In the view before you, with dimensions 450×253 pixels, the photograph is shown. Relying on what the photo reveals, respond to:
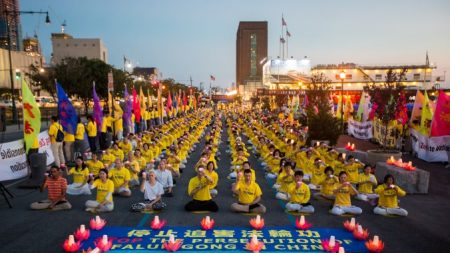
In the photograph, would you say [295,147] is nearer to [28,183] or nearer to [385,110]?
[385,110]

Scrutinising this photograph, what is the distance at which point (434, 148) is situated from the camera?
1753 centimetres

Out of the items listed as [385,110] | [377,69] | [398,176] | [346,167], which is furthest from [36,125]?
[377,69]

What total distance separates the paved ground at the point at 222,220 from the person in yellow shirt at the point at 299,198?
0.90 ft

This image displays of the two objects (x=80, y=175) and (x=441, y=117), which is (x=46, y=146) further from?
(x=441, y=117)

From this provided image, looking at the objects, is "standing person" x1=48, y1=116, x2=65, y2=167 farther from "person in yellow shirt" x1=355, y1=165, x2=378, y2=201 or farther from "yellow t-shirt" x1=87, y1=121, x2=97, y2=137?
"person in yellow shirt" x1=355, y1=165, x2=378, y2=201

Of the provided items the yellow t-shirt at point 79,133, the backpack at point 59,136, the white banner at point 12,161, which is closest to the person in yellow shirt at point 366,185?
the backpack at point 59,136

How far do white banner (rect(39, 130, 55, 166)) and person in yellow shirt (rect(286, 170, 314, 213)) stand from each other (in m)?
10.2

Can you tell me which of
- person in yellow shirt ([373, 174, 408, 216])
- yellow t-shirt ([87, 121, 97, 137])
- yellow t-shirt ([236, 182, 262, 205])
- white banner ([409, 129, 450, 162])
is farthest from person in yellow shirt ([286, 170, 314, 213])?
yellow t-shirt ([87, 121, 97, 137])

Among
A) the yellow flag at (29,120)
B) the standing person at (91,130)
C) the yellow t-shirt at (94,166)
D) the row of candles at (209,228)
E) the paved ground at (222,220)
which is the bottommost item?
the paved ground at (222,220)

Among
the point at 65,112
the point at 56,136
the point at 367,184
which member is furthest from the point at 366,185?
the point at 56,136

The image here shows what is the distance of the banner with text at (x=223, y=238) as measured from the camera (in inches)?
295

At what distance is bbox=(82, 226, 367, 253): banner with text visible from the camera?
750cm

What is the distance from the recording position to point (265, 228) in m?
8.75

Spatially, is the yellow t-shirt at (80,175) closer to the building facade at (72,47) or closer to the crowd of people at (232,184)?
the crowd of people at (232,184)
